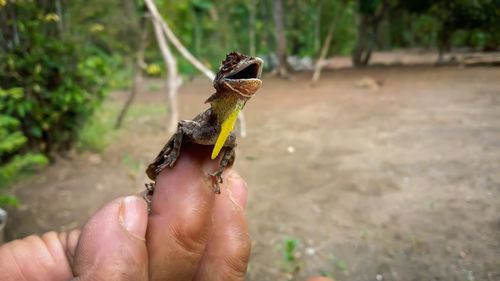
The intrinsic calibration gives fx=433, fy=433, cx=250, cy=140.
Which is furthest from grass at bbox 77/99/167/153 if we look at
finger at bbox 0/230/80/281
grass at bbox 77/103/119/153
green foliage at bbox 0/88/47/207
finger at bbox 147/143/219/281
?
finger at bbox 147/143/219/281

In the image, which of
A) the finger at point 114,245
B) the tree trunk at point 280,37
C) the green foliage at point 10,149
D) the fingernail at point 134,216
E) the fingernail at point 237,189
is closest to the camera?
the finger at point 114,245

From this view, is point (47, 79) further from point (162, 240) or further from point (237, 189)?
point (162, 240)

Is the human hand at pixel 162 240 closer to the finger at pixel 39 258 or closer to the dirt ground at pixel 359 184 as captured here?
the finger at pixel 39 258

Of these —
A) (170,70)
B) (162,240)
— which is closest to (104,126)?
(170,70)

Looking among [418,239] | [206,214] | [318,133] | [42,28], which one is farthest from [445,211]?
[42,28]

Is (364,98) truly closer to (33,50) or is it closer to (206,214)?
(33,50)

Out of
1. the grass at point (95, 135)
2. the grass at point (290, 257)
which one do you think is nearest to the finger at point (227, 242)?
the grass at point (290, 257)
